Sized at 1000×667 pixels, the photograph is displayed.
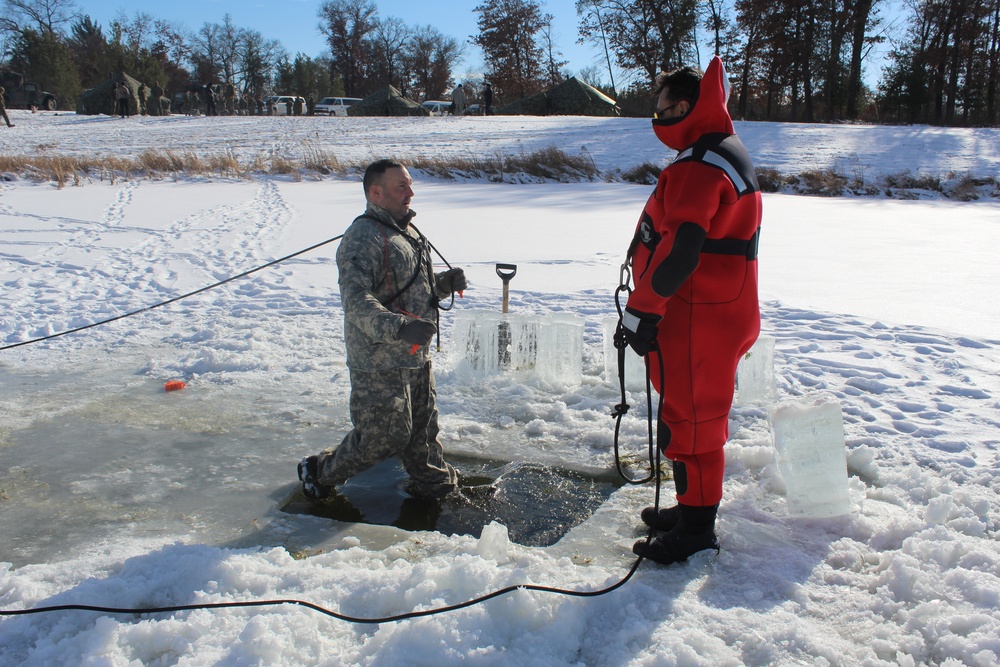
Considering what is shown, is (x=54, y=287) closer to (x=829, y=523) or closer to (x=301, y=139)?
(x=829, y=523)

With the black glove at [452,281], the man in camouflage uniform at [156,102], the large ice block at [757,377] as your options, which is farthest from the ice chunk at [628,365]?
the man in camouflage uniform at [156,102]

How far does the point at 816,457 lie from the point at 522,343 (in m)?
2.27

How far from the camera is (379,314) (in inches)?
117

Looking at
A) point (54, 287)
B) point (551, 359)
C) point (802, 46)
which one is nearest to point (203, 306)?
point (54, 287)

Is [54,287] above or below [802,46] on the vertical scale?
below

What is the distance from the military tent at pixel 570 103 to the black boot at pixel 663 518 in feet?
105

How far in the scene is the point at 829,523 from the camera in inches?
124

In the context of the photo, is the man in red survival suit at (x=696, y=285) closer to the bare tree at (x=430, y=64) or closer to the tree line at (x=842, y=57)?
the tree line at (x=842, y=57)

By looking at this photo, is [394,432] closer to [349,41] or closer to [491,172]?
[491,172]

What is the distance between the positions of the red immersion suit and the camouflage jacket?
101cm

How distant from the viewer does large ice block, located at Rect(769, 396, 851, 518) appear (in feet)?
10.4

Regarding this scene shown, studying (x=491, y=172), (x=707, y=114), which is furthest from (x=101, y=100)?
(x=707, y=114)

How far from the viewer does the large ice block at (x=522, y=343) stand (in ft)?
16.0

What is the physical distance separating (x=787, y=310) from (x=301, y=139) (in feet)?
67.4
